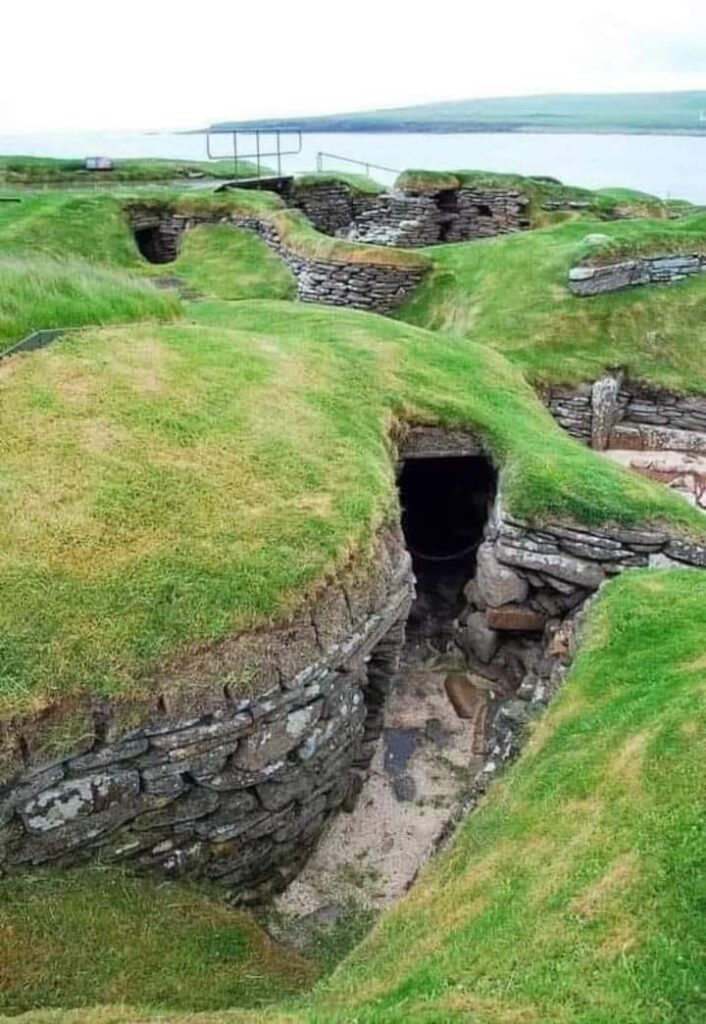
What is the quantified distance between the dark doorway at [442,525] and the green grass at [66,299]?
3.96m

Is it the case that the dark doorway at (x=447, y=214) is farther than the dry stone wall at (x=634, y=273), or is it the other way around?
the dark doorway at (x=447, y=214)

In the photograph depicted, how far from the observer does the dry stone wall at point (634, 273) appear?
61.4 feet

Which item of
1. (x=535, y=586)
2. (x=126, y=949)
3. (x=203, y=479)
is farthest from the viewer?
(x=535, y=586)

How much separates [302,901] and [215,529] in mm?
3069

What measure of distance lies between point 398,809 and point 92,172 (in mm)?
22947

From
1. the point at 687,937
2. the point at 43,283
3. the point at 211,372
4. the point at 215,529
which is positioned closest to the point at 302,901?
the point at 215,529

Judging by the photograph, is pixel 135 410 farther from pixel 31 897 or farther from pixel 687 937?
pixel 687 937

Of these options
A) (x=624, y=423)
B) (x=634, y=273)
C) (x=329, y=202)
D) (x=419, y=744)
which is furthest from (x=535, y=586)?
(x=329, y=202)

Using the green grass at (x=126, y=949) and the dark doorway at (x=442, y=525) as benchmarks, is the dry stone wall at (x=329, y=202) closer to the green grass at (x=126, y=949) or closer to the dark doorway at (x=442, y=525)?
the dark doorway at (x=442, y=525)

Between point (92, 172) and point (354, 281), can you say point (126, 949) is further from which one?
point (92, 172)

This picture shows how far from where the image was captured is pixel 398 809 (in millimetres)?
8945

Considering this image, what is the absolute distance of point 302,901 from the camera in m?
7.93

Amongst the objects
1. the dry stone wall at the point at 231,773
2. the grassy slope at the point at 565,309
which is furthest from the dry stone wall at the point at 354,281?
the dry stone wall at the point at 231,773

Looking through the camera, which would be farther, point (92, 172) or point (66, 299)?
point (92, 172)
